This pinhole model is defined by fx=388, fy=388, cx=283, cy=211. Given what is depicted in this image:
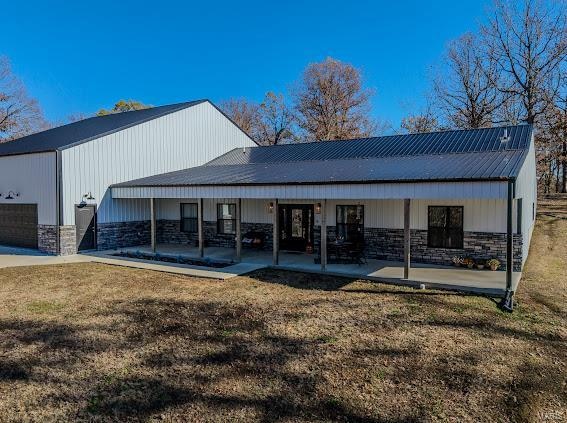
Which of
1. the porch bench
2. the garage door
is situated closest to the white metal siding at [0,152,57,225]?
the garage door

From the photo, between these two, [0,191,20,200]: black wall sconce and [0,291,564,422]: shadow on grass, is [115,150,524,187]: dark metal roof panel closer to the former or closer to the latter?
[0,291,564,422]: shadow on grass

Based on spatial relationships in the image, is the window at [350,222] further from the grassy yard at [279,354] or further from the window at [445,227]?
the grassy yard at [279,354]

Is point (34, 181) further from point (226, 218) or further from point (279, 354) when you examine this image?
point (279, 354)

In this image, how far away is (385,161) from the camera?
13.3m

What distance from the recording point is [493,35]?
96.0 feet

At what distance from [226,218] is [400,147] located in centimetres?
756

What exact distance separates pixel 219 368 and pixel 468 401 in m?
3.06

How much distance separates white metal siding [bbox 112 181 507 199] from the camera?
841 cm

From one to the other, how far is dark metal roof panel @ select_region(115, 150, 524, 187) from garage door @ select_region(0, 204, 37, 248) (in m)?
3.62

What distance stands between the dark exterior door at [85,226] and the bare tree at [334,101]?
24.6m

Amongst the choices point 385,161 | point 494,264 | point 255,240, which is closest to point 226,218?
point 255,240

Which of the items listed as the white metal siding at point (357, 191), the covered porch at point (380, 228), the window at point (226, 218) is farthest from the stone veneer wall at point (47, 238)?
the window at point (226, 218)

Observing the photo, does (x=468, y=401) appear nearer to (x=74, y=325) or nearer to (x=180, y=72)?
(x=74, y=325)

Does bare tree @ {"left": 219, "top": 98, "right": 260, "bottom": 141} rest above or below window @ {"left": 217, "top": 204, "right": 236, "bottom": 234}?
above
